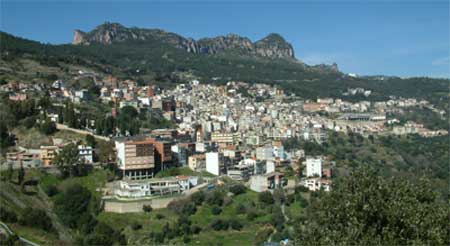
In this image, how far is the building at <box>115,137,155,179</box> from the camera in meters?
23.2

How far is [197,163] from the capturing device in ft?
84.8

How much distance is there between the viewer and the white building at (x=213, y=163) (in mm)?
25188

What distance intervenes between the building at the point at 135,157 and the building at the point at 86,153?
1.13 m

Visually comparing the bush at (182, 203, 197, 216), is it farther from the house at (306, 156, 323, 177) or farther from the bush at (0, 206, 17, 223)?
the house at (306, 156, 323, 177)

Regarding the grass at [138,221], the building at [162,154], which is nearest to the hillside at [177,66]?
the building at [162,154]

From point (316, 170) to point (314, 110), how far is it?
2799 cm

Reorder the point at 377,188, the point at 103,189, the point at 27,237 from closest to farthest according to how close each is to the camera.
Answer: the point at 377,188 → the point at 27,237 → the point at 103,189

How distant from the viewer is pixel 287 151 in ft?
107

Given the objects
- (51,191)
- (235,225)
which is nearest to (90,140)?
(51,191)

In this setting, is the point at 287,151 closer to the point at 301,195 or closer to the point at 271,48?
the point at 301,195

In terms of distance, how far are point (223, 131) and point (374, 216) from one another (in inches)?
1151

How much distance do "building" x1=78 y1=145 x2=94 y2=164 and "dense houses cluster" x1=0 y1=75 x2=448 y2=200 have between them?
0.18 feet

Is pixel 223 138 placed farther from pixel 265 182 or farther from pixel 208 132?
pixel 265 182

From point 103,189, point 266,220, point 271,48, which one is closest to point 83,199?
point 103,189
